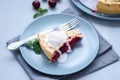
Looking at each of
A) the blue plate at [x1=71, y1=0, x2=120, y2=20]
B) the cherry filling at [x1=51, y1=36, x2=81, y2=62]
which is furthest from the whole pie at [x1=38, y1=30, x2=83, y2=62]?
the blue plate at [x1=71, y1=0, x2=120, y2=20]

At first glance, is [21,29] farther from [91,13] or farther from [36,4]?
[91,13]

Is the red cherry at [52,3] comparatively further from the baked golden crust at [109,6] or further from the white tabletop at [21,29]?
the baked golden crust at [109,6]

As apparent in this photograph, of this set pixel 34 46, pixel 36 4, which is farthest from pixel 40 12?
pixel 34 46

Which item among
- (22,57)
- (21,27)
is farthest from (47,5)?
(22,57)

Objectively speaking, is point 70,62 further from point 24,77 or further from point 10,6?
point 10,6

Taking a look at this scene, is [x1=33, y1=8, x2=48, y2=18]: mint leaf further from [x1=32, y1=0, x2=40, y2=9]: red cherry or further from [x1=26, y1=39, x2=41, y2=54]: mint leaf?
[x1=26, y1=39, x2=41, y2=54]: mint leaf
